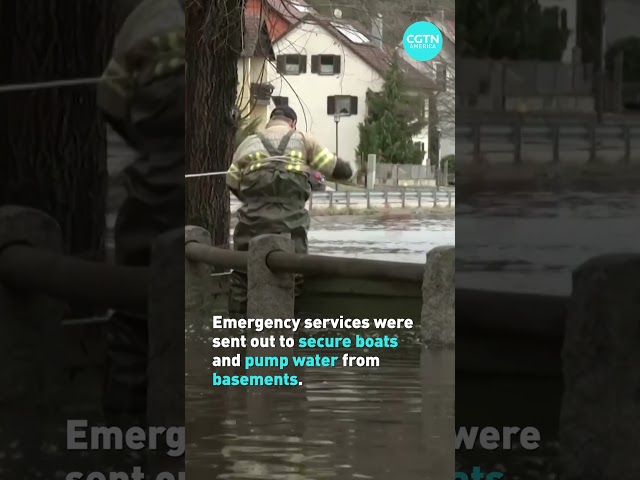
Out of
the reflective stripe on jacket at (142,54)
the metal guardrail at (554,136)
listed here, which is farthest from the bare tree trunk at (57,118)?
the metal guardrail at (554,136)

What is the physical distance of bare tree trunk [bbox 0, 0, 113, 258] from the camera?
3.04 meters

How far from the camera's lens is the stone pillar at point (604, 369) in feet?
10.0

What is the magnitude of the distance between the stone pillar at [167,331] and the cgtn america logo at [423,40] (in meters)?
1.72

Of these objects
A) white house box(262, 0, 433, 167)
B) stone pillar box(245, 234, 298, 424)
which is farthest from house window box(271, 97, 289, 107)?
stone pillar box(245, 234, 298, 424)

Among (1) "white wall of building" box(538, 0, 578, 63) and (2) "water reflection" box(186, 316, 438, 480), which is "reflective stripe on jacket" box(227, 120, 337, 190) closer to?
(2) "water reflection" box(186, 316, 438, 480)

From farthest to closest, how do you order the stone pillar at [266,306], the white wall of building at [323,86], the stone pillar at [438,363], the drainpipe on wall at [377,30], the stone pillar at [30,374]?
the white wall of building at [323,86] < the drainpipe on wall at [377,30] < the stone pillar at [438,363] < the stone pillar at [266,306] < the stone pillar at [30,374]

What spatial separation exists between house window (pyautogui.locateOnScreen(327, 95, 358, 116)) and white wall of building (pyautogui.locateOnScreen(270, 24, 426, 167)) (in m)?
0.02

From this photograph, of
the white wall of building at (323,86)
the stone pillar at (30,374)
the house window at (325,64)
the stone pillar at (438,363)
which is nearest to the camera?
the stone pillar at (30,374)

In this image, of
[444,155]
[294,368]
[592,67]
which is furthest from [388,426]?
[592,67]

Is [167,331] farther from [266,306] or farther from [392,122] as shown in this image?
[392,122]

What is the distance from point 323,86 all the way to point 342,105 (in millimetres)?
105

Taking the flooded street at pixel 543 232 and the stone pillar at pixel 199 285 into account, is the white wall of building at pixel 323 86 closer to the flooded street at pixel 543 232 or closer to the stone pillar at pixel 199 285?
the stone pillar at pixel 199 285

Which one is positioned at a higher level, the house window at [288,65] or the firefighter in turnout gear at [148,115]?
the house window at [288,65]

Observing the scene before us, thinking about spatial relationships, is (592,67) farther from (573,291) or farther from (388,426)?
(388,426)
